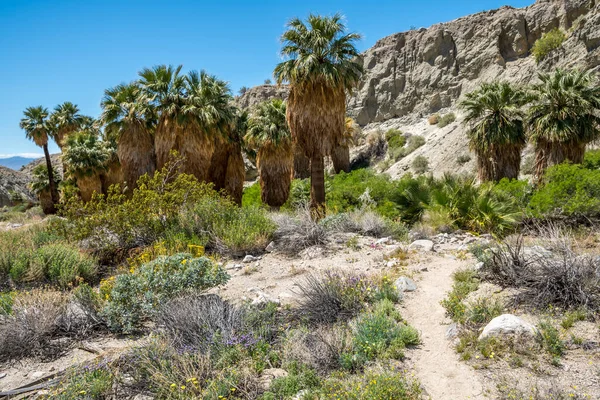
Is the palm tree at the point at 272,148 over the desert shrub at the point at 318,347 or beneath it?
over

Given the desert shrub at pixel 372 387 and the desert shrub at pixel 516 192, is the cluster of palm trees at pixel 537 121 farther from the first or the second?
the desert shrub at pixel 372 387

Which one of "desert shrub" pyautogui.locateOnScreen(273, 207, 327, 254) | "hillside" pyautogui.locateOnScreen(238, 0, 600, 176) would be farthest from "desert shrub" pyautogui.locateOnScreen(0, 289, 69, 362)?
"hillside" pyautogui.locateOnScreen(238, 0, 600, 176)

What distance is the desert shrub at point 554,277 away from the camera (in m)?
4.71

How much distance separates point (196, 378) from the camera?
3.77 m

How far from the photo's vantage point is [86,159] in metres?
26.7

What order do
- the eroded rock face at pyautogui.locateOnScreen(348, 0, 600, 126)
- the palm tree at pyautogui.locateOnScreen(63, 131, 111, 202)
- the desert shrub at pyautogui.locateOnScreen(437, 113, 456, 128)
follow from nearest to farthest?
1. the palm tree at pyautogui.locateOnScreen(63, 131, 111, 202)
2. the eroded rock face at pyautogui.locateOnScreen(348, 0, 600, 126)
3. the desert shrub at pyautogui.locateOnScreen(437, 113, 456, 128)

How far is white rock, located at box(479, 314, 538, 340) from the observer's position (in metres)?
4.14

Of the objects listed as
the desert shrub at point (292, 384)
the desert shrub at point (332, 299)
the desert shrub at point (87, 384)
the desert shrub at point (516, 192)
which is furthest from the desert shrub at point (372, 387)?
the desert shrub at point (516, 192)

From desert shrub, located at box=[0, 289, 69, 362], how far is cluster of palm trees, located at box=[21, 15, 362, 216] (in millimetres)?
8002

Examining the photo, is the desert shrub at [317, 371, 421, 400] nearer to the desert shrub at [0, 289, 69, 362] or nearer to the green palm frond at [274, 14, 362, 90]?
the desert shrub at [0, 289, 69, 362]

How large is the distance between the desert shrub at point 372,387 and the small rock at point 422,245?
16.4 ft

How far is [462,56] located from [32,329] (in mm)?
49303

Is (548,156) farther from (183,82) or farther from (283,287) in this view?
(183,82)

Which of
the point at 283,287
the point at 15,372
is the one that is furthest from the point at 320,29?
the point at 15,372
